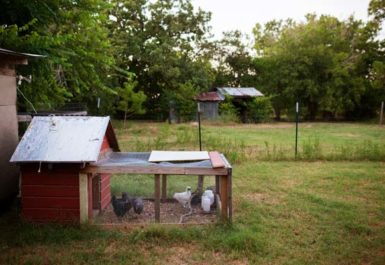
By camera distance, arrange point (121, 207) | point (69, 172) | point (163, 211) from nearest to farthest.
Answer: point (69, 172) → point (121, 207) → point (163, 211)

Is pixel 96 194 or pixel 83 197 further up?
pixel 83 197

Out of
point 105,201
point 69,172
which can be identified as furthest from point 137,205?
point 69,172

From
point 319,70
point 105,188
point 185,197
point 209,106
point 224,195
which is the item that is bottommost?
point 185,197

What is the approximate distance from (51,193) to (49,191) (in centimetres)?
5

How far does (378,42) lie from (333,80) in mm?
6346

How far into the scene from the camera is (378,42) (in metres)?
37.0

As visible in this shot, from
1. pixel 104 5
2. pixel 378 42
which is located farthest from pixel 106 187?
pixel 378 42

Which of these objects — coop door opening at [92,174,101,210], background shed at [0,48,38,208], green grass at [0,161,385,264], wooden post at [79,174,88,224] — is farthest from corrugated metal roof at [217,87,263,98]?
wooden post at [79,174,88,224]

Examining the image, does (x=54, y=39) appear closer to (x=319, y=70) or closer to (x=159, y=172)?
(x=159, y=172)

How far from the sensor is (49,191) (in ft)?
21.0

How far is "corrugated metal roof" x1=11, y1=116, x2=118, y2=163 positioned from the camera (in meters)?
6.18

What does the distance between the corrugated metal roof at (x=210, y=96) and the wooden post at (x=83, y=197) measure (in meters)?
27.2

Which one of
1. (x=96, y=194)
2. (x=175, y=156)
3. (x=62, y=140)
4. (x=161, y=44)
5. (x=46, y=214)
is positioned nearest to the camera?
(x=46, y=214)

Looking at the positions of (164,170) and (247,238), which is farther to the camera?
(164,170)
